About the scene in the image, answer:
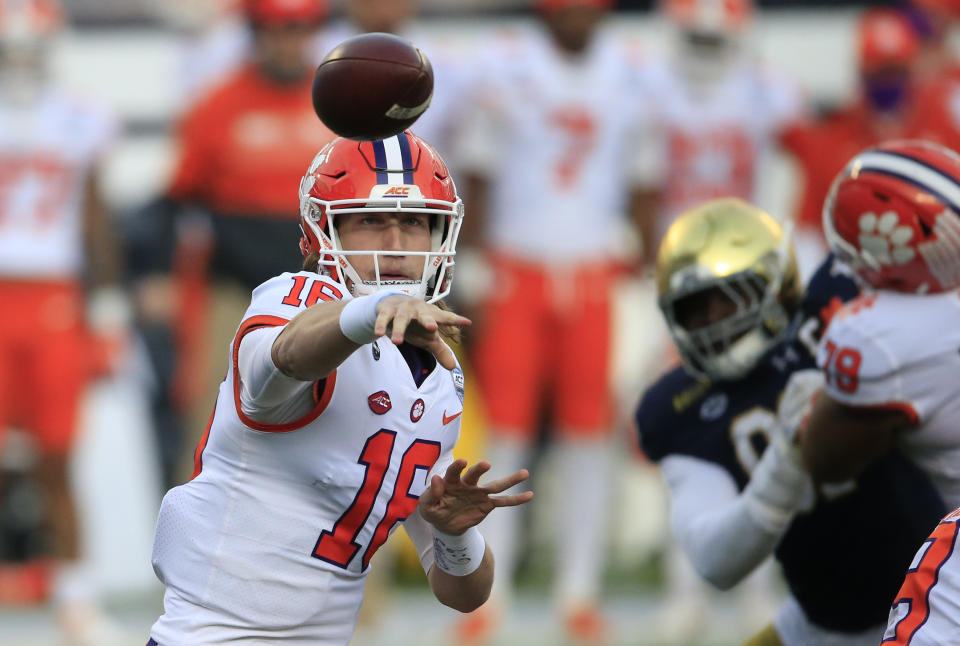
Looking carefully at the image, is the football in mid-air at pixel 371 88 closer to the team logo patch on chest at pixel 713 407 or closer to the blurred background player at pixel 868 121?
the team logo patch on chest at pixel 713 407

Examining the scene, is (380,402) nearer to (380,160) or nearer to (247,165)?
(380,160)

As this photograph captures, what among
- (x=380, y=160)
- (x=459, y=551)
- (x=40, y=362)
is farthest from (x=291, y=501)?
(x=40, y=362)

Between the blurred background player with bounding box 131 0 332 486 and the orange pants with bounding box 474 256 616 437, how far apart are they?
32.0 inches

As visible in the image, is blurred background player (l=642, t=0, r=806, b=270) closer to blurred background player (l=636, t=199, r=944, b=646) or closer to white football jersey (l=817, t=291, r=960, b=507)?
blurred background player (l=636, t=199, r=944, b=646)

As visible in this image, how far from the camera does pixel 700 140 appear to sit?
6082mm

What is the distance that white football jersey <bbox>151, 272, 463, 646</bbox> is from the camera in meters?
2.66

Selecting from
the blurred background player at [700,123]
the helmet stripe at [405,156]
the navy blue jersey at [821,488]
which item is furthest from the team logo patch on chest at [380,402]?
the blurred background player at [700,123]

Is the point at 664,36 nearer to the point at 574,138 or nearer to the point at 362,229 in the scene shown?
the point at 574,138

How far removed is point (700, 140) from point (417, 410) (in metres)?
3.56

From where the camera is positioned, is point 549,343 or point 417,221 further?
point 549,343

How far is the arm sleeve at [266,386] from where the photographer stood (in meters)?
2.47

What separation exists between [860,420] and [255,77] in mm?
3420

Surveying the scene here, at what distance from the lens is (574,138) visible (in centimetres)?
592

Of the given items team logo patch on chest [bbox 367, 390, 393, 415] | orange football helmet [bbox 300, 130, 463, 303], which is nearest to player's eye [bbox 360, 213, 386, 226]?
Result: orange football helmet [bbox 300, 130, 463, 303]
